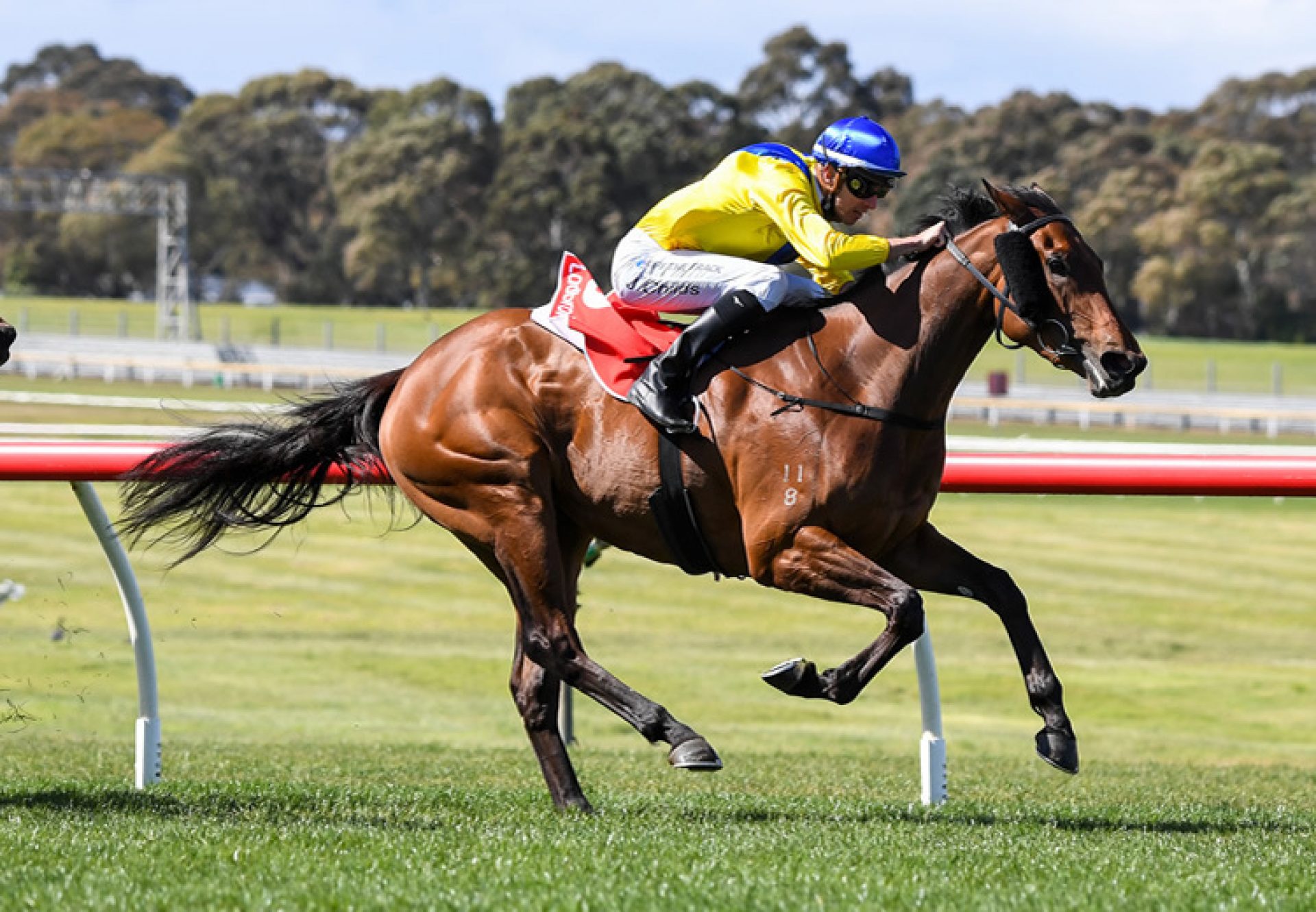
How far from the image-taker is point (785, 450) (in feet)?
16.5

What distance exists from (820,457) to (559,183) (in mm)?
59284

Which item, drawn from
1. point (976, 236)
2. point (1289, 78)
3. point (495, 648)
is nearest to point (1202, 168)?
point (1289, 78)

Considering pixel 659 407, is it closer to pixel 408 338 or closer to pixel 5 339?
pixel 5 339

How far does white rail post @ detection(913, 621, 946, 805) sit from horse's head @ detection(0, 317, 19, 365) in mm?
2833

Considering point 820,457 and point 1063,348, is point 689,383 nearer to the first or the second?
point 820,457

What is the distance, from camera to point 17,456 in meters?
5.94

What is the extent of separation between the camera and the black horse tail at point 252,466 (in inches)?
231

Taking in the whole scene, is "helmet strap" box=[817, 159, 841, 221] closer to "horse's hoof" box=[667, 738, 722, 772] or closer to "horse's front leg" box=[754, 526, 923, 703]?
"horse's front leg" box=[754, 526, 923, 703]

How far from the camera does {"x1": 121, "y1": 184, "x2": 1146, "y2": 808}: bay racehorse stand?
4898 millimetres

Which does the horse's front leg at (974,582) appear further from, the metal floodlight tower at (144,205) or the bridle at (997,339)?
the metal floodlight tower at (144,205)

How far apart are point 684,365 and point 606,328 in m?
0.39

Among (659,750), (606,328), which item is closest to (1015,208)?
(606,328)

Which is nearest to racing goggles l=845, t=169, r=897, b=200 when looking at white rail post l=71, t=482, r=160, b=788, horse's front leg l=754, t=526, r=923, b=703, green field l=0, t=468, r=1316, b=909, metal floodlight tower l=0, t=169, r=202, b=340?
horse's front leg l=754, t=526, r=923, b=703

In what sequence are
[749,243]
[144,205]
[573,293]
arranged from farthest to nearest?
1. [144,205]
2. [573,293]
3. [749,243]
